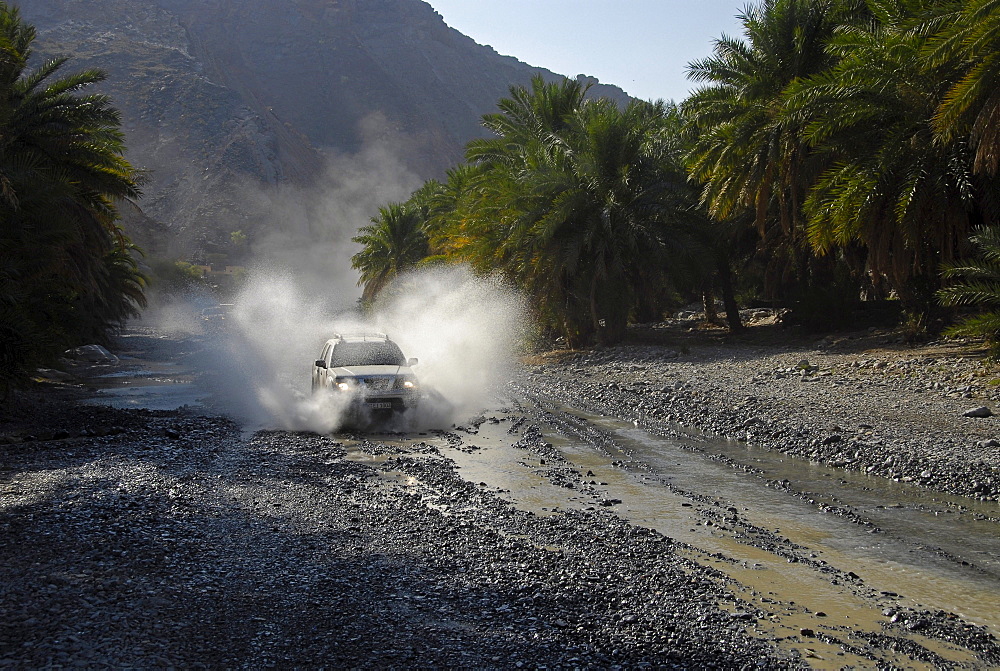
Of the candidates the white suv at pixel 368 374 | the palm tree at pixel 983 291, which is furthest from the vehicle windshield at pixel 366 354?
the palm tree at pixel 983 291

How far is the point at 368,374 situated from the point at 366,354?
1214mm

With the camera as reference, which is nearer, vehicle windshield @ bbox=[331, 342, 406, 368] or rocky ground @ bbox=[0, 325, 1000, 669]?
rocky ground @ bbox=[0, 325, 1000, 669]

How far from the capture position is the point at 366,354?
1494cm

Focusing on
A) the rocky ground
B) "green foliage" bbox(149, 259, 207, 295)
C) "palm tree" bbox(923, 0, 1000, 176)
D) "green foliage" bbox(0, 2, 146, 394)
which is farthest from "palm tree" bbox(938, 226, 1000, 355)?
"green foliage" bbox(149, 259, 207, 295)

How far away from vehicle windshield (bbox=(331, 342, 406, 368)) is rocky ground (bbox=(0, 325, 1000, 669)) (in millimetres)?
1827

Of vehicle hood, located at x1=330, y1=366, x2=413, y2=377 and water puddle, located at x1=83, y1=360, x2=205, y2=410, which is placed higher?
vehicle hood, located at x1=330, y1=366, x2=413, y2=377

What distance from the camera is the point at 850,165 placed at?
1547 cm

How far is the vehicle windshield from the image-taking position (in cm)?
1462

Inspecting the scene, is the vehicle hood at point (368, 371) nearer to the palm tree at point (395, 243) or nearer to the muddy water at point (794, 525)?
the muddy water at point (794, 525)

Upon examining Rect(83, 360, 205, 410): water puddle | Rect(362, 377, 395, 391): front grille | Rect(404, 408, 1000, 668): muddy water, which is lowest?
Rect(404, 408, 1000, 668): muddy water

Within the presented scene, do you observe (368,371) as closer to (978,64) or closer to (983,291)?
(983,291)

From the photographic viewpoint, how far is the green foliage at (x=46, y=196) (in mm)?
13648

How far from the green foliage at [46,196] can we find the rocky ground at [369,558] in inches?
83.3

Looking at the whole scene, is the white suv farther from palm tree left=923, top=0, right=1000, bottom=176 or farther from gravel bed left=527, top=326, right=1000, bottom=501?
palm tree left=923, top=0, right=1000, bottom=176
